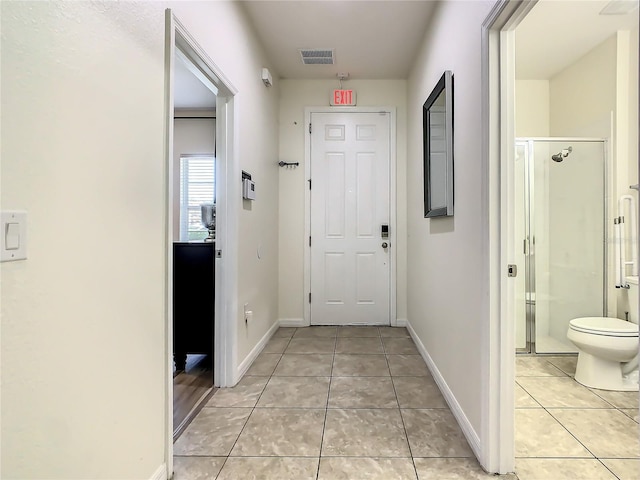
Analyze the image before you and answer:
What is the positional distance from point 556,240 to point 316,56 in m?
2.76

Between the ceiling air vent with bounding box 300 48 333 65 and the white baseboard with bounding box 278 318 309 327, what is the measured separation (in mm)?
2721

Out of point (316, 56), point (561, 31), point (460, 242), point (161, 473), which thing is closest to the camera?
point (161, 473)

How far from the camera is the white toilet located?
7.05 ft

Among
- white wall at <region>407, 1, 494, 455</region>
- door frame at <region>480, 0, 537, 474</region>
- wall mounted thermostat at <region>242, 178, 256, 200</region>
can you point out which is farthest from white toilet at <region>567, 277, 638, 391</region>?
wall mounted thermostat at <region>242, 178, 256, 200</region>

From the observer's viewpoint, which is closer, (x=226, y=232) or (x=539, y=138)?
(x=226, y=232)

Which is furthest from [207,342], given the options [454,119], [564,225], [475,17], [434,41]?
[564,225]

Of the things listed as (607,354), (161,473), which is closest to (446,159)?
(607,354)

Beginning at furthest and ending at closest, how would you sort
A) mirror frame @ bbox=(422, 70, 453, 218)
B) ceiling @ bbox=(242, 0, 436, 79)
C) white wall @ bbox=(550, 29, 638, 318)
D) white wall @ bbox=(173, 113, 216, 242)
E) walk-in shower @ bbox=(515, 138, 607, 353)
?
white wall @ bbox=(173, 113, 216, 242)
walk-in shower @ bbox=(515, 138, 607, 353)
white wall @ bbox=(550, 29, 638, 318)
ceiling @ bbox=(242, 0, 436, 79)
mirror frame @ bbox=(422, 70, 453, 218)

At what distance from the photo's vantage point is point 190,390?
2.22 m

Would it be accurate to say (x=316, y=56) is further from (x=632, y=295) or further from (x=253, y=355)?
(x=632, y=295)

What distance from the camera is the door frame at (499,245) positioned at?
4.66ft

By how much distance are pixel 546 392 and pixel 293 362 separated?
1775 millimetres

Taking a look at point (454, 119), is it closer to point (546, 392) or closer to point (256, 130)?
point (256, 130)

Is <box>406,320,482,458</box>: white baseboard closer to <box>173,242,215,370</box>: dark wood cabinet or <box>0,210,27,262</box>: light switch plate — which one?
<box>173,242,215,370</box>: dark wood cabinet
